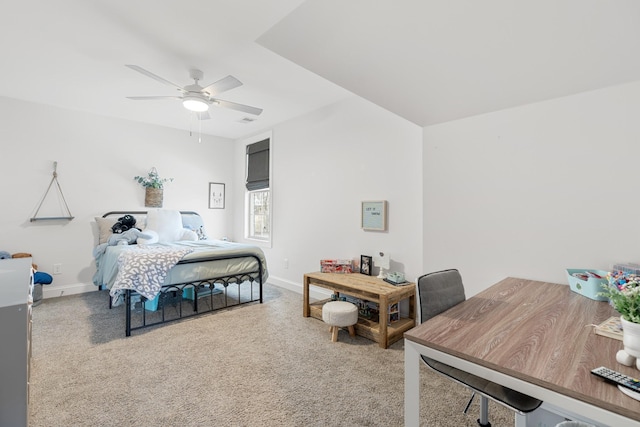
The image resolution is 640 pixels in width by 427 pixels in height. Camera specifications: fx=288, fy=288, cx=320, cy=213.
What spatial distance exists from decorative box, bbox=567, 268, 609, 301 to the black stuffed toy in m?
4.89

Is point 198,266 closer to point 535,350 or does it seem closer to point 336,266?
point 336,266

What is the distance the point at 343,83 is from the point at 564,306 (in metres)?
1.74

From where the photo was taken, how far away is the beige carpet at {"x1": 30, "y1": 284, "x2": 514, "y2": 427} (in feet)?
5.51

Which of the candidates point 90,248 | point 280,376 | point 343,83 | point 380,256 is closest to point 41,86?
point 90,248

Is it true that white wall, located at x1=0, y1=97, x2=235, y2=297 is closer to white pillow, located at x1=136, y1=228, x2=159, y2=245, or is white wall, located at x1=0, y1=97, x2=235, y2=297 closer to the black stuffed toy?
the black stuffed toy

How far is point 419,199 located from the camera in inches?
113

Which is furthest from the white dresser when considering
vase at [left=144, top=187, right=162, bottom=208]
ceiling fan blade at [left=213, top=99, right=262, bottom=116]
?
vase at [left=144, top=187, right=162, bottom=208]

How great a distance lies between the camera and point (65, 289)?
3.97 metres

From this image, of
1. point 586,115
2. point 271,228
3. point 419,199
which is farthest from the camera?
point 271,228

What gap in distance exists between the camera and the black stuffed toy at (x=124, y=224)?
13.2 feet

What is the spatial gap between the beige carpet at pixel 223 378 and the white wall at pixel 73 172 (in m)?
1.36

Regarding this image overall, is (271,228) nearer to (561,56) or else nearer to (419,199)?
(419,199)

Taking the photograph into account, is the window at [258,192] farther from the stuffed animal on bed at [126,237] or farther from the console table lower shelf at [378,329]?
the console table lower shelf at [378,329]

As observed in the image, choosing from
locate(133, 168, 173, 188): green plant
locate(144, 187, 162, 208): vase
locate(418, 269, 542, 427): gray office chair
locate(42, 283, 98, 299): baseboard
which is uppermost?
locate(133, 168, 173, 188): green plant
